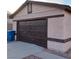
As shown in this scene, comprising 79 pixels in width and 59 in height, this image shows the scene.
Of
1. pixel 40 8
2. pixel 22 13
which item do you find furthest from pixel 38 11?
pixel 22 13

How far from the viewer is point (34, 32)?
9.65 m

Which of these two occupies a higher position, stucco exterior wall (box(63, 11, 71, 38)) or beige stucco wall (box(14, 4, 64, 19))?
beige stucco wall (box(14, 4, 64, 19))

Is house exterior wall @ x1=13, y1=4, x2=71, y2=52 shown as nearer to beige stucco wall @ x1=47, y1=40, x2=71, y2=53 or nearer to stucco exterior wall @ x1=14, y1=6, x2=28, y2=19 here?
beige stucco wall @ x1=47, y1=40, x2=71, y2=53

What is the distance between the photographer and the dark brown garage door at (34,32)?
855 centimetres

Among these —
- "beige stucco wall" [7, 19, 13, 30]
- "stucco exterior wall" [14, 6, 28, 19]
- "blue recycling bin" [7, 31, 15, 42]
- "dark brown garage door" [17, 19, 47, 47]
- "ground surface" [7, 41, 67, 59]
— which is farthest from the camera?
"beige stucco wall" [7, 19, 13, 30]

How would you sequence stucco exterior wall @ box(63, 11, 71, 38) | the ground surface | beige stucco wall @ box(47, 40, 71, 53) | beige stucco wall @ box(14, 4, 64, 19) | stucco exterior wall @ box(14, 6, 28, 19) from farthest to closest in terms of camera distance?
stucco exterior wall @ box(14, 6, 28, 19), beige stucco wall @ box(14, 4, 64, 19), stucco exterior wall @ box(63, 11, 71, 38), beige stucco wall @ box(47, 40, 71, 53), the ground surface

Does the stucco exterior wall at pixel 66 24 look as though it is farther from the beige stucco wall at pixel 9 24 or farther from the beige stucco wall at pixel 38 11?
the beige stucco wall at pixel 9 24

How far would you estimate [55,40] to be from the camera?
7438 mm

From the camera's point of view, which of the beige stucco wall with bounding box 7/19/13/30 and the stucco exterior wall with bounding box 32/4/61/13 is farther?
the beige stucco wall with bounding box 7/19/13/30

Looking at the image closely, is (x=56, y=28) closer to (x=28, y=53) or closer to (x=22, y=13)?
(x=28, y=53)

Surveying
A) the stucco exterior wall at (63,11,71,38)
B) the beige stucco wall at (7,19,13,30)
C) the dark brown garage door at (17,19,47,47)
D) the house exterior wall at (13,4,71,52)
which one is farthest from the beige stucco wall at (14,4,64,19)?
the beige stucco wall at (7,19,13,30)

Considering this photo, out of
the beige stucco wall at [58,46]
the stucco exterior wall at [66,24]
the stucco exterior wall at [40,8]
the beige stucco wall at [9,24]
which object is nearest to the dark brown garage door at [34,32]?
the beige stucco wall at [58,46]

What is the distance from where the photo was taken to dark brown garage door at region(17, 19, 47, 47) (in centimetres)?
855

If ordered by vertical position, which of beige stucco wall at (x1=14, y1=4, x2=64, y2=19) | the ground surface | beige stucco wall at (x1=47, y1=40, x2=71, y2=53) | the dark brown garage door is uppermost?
beige stucco wall at (x1=14, y1=4, x2=64, y2=19)
